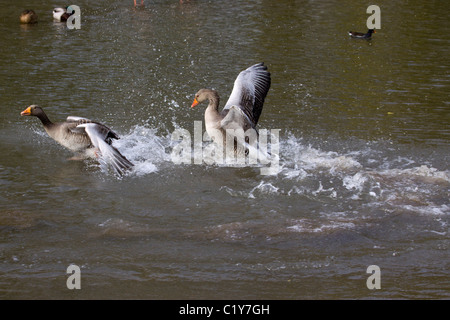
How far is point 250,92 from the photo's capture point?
8836mm

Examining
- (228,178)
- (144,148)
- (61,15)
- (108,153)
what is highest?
(61,15)

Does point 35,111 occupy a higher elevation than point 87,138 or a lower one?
higher

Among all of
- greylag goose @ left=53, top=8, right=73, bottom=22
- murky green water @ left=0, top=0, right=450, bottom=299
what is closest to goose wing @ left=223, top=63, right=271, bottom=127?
murky green water @ left=0, top=0, right=450, bottom=299

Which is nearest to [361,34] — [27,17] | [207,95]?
[207,95]

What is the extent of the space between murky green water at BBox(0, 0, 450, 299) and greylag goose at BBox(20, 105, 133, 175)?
0.70ft

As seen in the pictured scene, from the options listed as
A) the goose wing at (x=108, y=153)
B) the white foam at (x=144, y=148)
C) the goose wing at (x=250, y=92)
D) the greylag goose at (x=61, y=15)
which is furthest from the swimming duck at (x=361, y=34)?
the goose wing at (x=108, y=153)

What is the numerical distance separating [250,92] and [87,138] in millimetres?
2391

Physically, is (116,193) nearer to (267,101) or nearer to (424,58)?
(267,101)

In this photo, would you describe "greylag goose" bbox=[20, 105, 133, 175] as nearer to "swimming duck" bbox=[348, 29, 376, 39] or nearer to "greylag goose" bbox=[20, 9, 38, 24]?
"greylag goose" bbox=[20, 9, 38, 24]

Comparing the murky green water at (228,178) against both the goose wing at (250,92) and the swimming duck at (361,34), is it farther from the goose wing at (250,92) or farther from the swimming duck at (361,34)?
the goose wing at (250,92)

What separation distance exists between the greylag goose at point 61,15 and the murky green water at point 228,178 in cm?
137

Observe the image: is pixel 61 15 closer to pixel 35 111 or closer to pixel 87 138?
pixel 35 111

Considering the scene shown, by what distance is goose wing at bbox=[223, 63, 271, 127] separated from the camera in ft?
28.3

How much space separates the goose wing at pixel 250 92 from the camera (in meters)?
8.63
